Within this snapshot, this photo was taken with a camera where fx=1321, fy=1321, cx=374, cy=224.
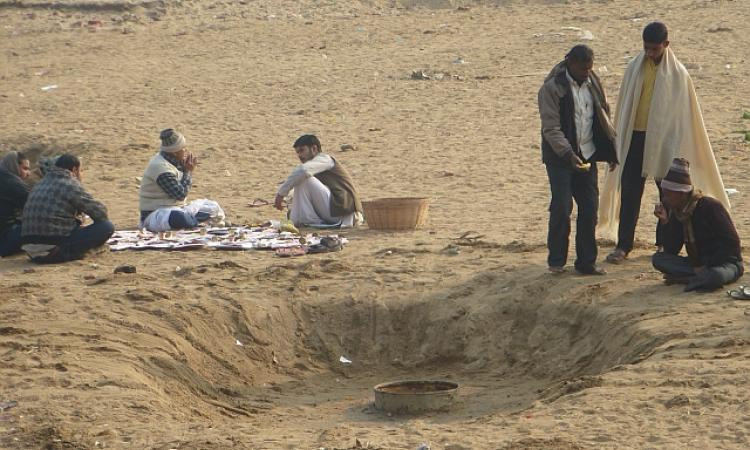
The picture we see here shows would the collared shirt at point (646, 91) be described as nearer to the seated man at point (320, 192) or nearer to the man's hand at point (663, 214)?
the man's hand at point (663, 214)

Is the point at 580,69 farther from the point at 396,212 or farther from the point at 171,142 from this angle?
the point at 171,142

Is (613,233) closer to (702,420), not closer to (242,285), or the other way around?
(242,285)

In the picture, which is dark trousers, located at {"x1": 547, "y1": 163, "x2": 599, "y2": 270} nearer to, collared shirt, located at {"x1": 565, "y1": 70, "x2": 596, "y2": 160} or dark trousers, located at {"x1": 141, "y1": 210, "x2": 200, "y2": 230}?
collared shirt, located at {"x1": 565, "y1": 70, "x2": 596, "y2": 160}

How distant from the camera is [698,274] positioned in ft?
27.3

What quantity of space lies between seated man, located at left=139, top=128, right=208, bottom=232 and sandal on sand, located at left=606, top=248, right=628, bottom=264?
13.5ft

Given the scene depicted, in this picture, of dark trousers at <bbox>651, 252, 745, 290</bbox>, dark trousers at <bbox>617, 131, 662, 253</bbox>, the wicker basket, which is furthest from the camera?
the wicker basket

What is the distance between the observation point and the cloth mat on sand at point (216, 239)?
10.9 metres

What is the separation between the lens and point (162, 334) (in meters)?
8.52

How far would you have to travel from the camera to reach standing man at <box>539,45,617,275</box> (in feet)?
28.4

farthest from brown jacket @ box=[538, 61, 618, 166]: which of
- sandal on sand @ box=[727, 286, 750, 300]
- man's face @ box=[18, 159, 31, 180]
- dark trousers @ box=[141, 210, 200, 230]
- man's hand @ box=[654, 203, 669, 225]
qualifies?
man's face @ box=[18, 159, 31, 180]

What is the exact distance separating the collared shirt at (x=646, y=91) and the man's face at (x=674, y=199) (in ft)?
3.33

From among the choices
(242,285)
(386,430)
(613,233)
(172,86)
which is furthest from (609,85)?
(386,430)

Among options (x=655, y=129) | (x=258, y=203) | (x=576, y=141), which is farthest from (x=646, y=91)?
(x=258, y=203)

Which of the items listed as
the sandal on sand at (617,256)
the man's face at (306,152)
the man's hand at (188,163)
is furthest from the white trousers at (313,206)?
the sandal on sand at (617,256)
